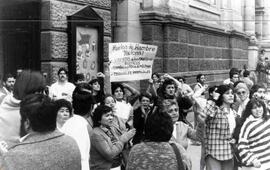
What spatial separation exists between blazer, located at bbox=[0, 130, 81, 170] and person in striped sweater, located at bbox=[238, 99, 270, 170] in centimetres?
259

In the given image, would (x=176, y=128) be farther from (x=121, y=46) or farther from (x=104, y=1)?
(x=104, y=1)

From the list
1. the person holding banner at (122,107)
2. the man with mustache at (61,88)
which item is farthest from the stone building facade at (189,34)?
the person holding banner at (122,107)

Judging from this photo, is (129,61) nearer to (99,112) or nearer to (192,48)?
(99,112)

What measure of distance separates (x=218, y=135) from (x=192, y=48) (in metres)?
9.28

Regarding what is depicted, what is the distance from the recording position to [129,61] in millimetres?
8578

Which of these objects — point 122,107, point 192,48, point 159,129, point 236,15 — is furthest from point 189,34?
point 159,129

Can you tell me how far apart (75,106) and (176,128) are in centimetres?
117

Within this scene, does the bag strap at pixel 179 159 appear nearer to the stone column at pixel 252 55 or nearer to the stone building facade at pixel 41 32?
the stone building facade at pixel 41 32

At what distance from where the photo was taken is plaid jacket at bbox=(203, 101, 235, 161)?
572 cm

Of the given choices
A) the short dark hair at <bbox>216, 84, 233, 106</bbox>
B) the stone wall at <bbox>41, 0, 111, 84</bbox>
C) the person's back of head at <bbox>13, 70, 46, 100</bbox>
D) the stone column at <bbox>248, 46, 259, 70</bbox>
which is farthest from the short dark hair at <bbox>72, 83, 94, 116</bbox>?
the stone column at <bbox>248, 46, 259, 70</bbox>

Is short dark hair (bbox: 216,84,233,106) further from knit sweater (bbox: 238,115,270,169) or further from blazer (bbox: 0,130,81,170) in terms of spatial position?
blazer (bbox: 0,130,81,170)

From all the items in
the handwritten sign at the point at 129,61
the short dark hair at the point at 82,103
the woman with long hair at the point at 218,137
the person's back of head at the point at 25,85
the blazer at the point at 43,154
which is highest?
the handwritten sign at the point at 129,61

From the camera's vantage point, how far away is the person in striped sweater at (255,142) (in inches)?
203

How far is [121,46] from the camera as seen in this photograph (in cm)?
848
